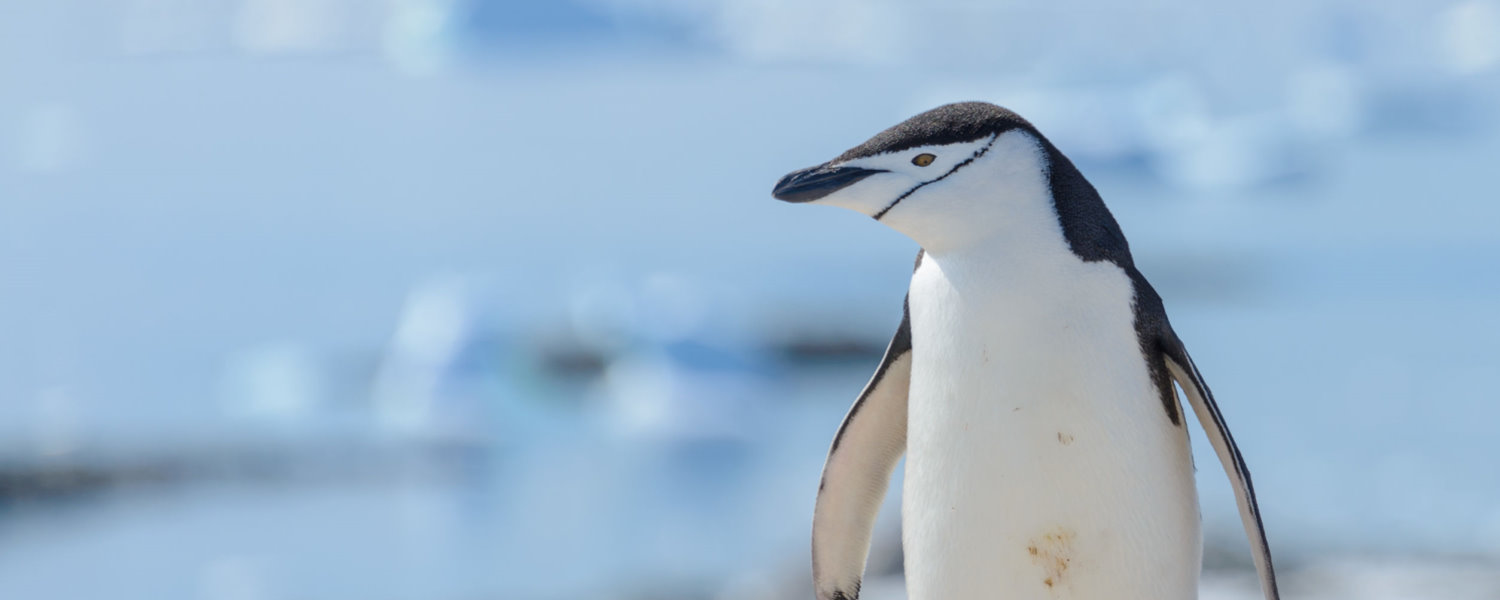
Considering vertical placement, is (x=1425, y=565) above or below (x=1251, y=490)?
above

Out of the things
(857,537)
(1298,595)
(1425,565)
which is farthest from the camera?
(1425,565)

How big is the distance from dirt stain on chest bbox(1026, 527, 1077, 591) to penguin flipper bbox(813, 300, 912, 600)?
1.03ft

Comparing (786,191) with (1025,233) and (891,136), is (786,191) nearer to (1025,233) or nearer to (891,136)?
(891,136)

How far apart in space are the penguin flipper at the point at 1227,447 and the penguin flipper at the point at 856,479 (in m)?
0.35

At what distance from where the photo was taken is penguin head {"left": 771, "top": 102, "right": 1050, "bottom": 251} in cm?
134

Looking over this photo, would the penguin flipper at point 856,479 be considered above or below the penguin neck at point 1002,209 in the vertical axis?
below

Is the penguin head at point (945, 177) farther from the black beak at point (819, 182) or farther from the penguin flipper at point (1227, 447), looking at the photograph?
the penguin flipper at point (1227, 447)

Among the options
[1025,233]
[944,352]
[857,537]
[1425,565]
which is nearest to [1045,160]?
[1025,233]

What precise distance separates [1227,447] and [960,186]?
447 millimetres

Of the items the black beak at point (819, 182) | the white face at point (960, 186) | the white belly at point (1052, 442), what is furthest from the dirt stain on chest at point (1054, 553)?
the black beak at point (819, 182)

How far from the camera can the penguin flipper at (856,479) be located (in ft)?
5.28

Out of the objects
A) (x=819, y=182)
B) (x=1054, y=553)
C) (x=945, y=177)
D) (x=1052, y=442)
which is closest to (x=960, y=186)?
(x=945, y=177)

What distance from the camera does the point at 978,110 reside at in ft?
4.47

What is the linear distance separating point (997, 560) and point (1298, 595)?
2.54 m
